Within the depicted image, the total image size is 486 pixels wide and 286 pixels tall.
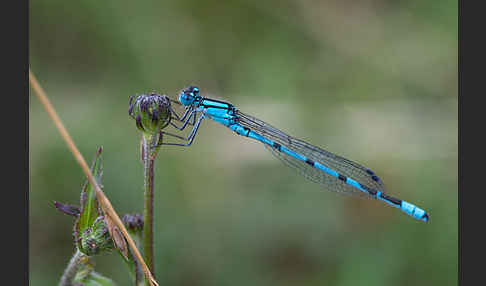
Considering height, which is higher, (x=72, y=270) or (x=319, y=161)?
(x=319, y=161)

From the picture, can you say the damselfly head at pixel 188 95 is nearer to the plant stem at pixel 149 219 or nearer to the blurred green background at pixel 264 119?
the blurred green background at pixel 264 119

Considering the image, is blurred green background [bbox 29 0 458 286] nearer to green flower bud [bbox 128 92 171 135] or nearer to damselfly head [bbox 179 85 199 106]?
damselfly head [bbox 179 85 199 106]

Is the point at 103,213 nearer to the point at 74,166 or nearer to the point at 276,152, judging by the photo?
the point at 276,152

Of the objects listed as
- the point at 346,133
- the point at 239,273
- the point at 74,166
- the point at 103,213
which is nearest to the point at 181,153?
the point at 74,166

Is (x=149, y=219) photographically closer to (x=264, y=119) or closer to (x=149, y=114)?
(x=149, y=114)

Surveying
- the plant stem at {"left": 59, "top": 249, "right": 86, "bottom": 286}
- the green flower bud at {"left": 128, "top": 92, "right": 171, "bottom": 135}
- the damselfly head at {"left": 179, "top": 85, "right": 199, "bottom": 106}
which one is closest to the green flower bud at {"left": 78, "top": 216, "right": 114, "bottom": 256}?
the plant stem at {"left": 59, "top": 249, "right": 86, "bottom": 286}

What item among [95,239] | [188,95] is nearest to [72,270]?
[95,239]
